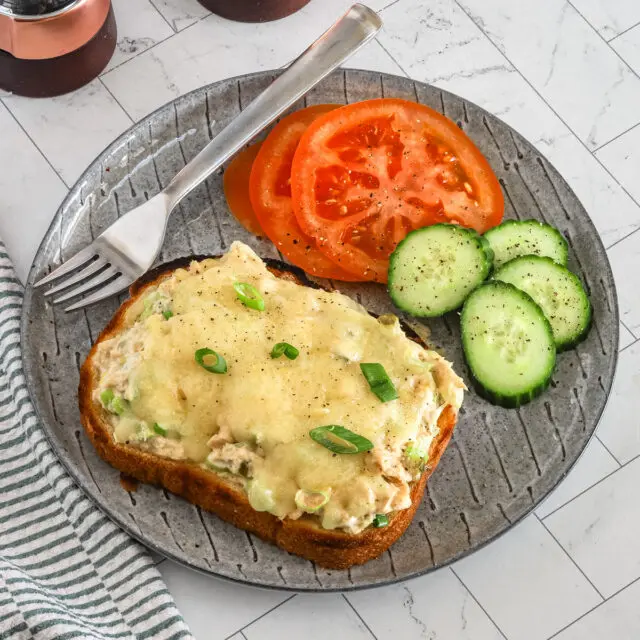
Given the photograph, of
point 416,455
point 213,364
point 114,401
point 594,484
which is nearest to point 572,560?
point 594,484

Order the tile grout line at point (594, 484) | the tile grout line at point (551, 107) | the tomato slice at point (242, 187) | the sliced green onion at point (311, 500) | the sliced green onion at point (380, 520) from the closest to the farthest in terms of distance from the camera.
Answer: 1. the sliced green onion at point (311, 500)
2. the sliced green onion at point (380, 520)
3. the tile grout line at point (594, 484)
4. the tomato slice at point (242, 187)
5. the tile grout line at point (551, 107)

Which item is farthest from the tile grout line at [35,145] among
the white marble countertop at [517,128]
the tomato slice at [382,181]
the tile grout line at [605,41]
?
the tile grout line at [605,41]

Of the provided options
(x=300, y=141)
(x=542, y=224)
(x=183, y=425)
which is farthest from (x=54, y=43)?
(x=542, y=224)

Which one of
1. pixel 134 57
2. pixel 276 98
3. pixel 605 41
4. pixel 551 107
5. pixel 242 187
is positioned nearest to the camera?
pixel 276 98

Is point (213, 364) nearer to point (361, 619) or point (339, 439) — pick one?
point (339, 439)

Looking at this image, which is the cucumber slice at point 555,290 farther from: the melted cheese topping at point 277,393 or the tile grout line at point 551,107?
the tile grout line at point 551,107

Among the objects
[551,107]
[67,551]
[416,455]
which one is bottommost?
[67,551]

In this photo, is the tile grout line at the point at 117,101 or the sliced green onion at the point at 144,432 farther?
the tile grout line at the point at 117,101
